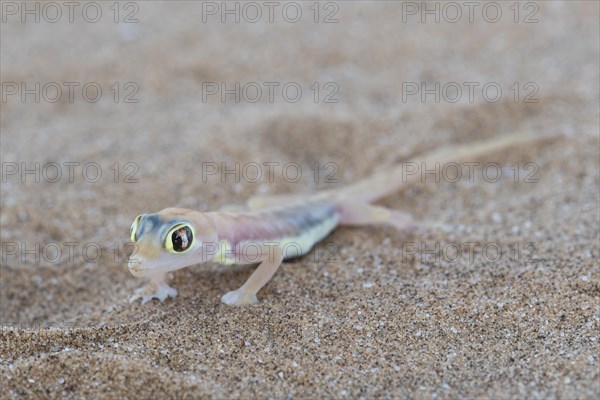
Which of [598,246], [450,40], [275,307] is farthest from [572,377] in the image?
[450,40]

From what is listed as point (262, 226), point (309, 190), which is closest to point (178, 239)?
point (262, 226)

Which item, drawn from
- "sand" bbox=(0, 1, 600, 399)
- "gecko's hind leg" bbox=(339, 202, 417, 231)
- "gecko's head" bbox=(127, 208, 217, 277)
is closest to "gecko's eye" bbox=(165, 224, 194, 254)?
"gecko's head" bbox=(127, 208, 217, 277)

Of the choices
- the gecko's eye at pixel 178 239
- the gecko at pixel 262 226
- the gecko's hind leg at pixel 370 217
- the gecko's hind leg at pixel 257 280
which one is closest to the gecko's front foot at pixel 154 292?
the gecko at pixel 262 226

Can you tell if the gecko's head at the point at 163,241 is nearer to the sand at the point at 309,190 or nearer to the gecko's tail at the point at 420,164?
the sand at the point at 309,190

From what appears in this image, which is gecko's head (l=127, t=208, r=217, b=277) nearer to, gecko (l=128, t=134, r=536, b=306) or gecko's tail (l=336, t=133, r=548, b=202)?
gecko (l=128, t=134, r=536, b=306)

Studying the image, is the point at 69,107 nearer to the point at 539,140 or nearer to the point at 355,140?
the point at 355,140
